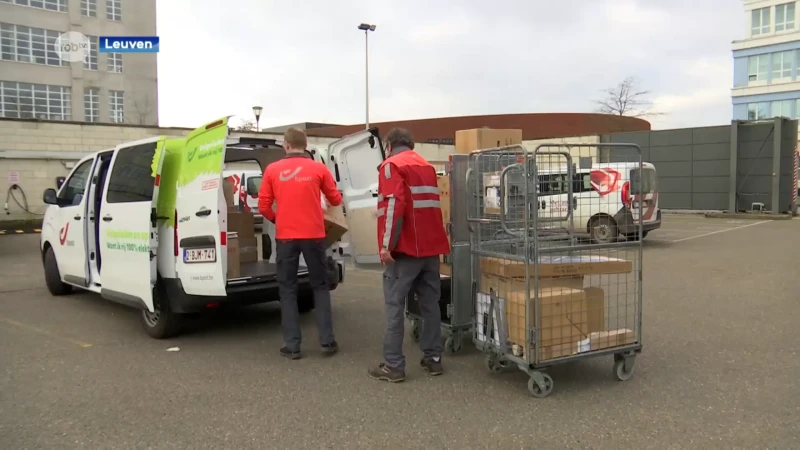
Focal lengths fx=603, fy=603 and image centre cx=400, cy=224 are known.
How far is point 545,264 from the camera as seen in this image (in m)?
4.26

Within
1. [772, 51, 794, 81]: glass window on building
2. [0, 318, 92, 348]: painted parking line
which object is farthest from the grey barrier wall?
[772, 51, 794, 81]: glass window on building

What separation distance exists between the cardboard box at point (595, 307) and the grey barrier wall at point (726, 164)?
22217mm

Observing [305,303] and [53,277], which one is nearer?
[305,303]

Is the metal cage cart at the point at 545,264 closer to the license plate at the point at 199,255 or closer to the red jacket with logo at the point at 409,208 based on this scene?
the red jacket with logo at the point at 409,208

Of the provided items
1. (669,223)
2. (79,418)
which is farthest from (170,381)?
(669,223)

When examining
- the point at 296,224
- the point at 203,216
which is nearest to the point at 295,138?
the point at 296,224

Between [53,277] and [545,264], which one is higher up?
[545,264]

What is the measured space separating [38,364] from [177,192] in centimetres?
185

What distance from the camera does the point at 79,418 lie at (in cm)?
392

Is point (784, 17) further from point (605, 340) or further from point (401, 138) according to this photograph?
point (401, 138)

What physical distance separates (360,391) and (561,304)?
157 centimetres

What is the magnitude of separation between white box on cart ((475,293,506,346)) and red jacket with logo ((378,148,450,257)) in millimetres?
490

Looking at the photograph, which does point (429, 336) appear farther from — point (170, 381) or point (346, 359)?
point (170, 381)

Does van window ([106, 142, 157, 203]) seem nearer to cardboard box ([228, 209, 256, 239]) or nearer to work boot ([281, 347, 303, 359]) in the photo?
cardboard box ([228, 209, 256, 239])
